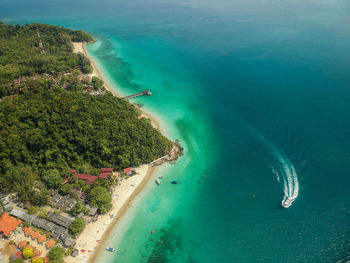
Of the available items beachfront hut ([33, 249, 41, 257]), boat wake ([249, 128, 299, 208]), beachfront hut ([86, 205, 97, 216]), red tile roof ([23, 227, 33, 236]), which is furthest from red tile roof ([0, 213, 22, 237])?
boat wake ([249, 128, 299, 208])

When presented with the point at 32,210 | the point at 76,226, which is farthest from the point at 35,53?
the point at 76,226

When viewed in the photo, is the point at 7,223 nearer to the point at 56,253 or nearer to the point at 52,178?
the point at 52,178

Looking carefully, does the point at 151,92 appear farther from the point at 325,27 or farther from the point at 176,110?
the point at 325,27

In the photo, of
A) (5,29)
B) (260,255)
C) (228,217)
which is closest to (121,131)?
(228,217)

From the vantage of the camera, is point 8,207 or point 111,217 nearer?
point 8,207

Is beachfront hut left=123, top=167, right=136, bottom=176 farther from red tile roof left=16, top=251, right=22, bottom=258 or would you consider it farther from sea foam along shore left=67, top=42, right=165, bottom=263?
→ red tile roof left=16, top=251, right=22, bottom=258

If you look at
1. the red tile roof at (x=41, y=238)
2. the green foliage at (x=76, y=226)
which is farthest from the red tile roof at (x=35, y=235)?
the green foliage at (x=76, y=226)
